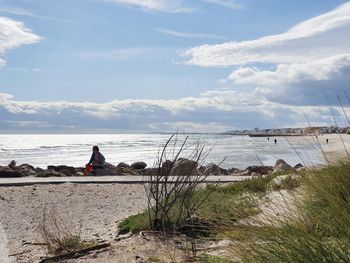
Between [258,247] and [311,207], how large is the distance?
141cm

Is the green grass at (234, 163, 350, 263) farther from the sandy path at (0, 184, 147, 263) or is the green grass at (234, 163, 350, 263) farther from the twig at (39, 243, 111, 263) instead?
the sandy path at (0, 184, 147, 263)

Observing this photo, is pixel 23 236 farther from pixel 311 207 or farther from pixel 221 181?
pixel 221 181

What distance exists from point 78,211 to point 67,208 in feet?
1.35

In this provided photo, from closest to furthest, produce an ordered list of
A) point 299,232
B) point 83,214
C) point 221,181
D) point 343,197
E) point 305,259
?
point 305,259 < point 299,232 < point 343,197 < point 83,214 < point 221,181

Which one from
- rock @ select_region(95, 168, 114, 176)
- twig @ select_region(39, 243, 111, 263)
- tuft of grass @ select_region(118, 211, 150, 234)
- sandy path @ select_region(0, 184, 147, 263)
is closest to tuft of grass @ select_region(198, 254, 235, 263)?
twig @ select_region(39, 243, 111, 263)

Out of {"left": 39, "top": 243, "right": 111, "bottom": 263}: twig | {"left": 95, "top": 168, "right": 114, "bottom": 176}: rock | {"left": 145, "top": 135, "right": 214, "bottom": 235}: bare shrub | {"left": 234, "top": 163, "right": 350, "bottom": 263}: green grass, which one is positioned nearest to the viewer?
{"left": 234, "top": 163, "right": 350, "bottom": 263}: green grass

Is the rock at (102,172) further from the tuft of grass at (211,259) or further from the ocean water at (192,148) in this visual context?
the tuft of grass at (211,259)

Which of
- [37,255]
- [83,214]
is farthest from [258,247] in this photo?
[83,214]

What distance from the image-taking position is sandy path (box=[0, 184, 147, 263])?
7.88 metres

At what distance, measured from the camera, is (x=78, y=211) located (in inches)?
413

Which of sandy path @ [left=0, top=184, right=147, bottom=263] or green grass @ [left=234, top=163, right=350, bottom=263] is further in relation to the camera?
sandy path @ [left=0, top=184, right=147, bottom=263]

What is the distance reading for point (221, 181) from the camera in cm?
1503

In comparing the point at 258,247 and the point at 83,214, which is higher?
the point at 258,247

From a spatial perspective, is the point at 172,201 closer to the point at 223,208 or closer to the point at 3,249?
the point at 223,208
